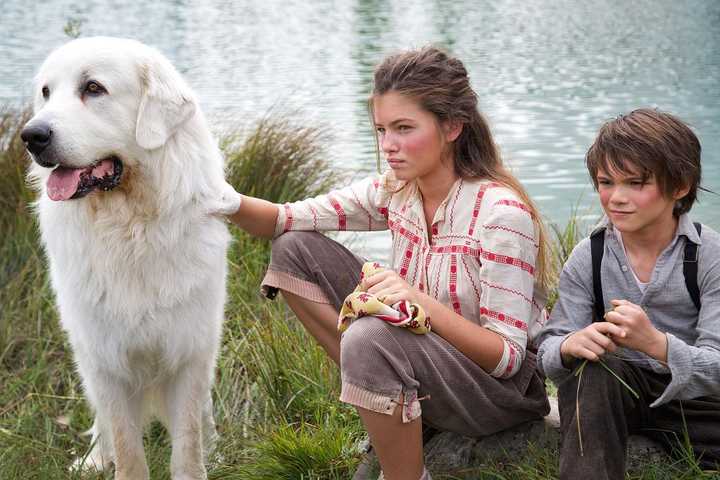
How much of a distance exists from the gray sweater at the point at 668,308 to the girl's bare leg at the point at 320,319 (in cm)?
72

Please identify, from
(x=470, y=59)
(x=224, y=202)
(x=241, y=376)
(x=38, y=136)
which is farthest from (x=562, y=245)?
(x=470, y=59)

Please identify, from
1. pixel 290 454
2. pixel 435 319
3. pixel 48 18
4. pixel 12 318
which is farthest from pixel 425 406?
pixel 48 18

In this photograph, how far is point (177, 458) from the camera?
3.12 metres

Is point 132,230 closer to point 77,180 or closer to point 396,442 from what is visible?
point 77,180

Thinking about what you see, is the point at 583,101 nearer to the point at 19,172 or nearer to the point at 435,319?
the point at 19,172

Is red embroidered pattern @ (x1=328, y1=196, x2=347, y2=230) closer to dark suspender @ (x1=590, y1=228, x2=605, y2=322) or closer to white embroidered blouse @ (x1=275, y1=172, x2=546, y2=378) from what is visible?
white embroidered blouse @ (x1=275, y1=172, x2=546, y2=378)

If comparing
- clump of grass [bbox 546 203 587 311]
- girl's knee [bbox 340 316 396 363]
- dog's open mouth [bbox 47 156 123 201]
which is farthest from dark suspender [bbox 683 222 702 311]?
dog's open mouth [bbox 47 156 123 201]

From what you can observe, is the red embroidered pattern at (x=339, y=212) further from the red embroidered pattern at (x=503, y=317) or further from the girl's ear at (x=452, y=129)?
the red embroidered pattern at (x=503, y=317)

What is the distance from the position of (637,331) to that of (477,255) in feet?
1.84

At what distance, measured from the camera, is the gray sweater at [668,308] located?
2441mm

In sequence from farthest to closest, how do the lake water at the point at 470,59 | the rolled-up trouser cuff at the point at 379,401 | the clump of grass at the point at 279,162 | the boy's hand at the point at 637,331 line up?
the lake water at the point at 470,59 → the clump of grass at the point at 279,162 → the rolled-up trouser cuff at the point at 379,401 → the boy's hand at the point at 637,331

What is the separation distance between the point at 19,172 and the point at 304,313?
2466 millimetres

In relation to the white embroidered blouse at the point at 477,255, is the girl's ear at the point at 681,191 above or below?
above

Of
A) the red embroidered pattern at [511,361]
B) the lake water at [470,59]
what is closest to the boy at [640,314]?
the red embroidered pattern at [511,361]
